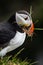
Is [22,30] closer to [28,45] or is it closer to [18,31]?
[18,31]

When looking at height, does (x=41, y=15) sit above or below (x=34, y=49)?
above

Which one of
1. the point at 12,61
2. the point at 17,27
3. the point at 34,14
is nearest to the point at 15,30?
the point at 17,27

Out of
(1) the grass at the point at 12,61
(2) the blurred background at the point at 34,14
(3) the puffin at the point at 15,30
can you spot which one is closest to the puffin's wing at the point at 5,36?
(3) the puffin at the point at 15,30

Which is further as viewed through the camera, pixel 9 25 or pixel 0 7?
pixel 0 7

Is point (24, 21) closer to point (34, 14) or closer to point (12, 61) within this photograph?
point (12, 61)

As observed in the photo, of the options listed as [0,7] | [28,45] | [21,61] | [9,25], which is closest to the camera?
[9,25]

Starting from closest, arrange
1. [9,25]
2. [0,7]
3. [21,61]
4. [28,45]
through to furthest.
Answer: [9,25] → [21,61] → [28,45] → [0,7]

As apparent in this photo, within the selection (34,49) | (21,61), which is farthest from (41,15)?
(21,61)

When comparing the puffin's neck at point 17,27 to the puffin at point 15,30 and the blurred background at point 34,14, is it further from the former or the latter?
the blurred background at point 34,14
